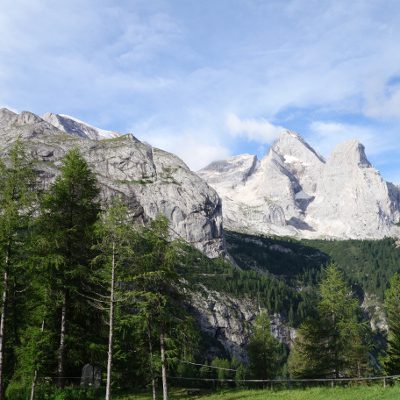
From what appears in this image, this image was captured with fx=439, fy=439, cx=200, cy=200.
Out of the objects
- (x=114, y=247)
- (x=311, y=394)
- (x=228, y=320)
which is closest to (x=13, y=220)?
(x=114, y=247)

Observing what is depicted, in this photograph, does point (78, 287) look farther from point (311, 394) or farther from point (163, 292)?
point (311, 394)

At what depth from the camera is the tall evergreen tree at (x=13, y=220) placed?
2327cm

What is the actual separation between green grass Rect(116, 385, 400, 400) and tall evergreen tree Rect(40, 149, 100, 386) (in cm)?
688

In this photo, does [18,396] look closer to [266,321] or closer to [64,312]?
[64,312]

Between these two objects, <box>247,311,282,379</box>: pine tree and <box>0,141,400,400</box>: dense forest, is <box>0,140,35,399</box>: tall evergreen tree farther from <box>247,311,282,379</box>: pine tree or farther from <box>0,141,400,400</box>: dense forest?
<box>247,311,282,379</box>: pine tree

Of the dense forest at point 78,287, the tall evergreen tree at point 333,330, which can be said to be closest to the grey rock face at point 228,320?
the tall evergreen tree at point 333,330

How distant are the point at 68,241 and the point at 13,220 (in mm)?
4805

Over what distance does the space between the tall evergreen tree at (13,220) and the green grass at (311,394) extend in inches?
418

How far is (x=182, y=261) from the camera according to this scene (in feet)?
91.8

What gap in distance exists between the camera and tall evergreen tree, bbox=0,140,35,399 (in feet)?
76.3

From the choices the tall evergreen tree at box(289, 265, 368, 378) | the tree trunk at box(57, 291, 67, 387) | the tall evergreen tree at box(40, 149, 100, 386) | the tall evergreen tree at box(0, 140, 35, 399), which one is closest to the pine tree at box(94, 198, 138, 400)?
the tall evergreen tree at box(40, 149, 100, 386)

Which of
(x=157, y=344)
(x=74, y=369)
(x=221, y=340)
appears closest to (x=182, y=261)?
(x=157, y=344)

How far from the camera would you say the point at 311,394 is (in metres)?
24.3

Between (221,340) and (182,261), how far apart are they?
511 ft
